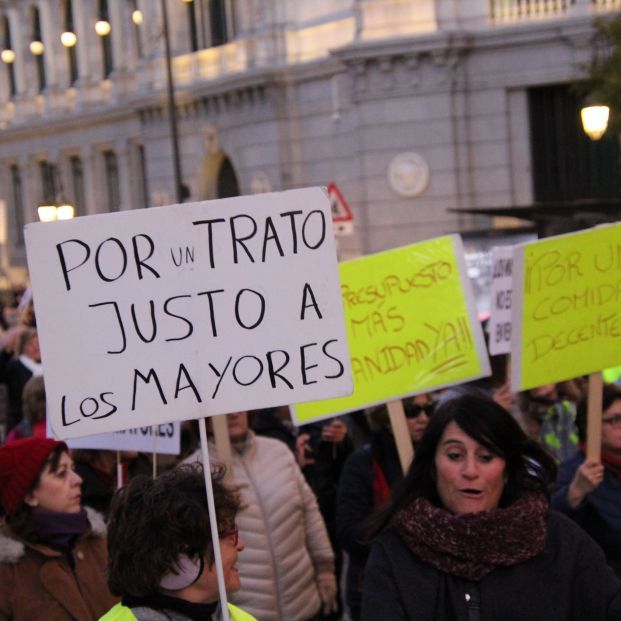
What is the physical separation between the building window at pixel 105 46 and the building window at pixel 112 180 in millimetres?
2335

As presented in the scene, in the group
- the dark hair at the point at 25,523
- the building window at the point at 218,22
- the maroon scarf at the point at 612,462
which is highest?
the building window at the point at 218,22

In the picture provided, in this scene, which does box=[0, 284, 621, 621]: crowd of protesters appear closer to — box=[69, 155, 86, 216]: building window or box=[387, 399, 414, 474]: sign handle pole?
box=[387, 399, 414, 474]: sign handle pole

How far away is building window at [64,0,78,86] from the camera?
43.4 metres

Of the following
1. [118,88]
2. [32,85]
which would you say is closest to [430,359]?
[118,88]

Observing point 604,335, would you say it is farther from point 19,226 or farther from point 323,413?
point 19,226

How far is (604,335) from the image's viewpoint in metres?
6.20

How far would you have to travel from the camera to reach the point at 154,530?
3.82 meters

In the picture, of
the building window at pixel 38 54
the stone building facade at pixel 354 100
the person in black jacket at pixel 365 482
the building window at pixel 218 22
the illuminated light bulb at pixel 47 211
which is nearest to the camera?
the person in black jacket at pixel 365 482

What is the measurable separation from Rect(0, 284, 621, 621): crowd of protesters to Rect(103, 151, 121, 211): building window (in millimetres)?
33497

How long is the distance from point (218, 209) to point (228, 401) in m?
0.55

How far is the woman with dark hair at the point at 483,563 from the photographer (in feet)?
12.9

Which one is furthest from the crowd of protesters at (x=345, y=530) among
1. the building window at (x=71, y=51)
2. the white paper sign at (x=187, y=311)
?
the building window at (x=71, y=51)

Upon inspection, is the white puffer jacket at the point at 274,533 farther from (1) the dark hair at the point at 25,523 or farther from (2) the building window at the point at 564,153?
(2) the building window at the point at 564,153

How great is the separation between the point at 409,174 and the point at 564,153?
2.59 metres
